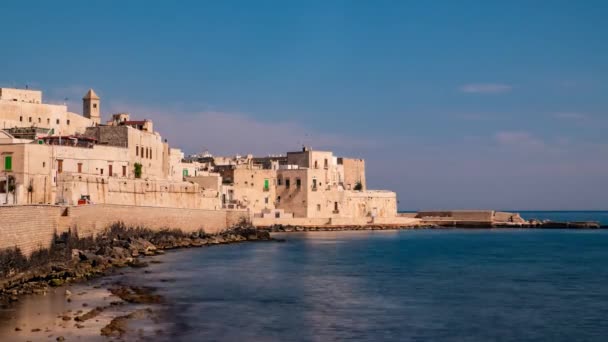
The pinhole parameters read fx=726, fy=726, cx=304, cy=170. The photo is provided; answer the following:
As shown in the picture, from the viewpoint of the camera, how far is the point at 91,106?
2143 inches

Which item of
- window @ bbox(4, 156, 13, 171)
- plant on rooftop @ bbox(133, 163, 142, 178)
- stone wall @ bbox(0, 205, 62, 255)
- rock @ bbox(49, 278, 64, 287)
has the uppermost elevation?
plant on rooftop @ bbox(133, 163, 142, 178)

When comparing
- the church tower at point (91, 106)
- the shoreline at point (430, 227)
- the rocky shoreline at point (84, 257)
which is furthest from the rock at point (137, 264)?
the shoreline at point (430, 227)

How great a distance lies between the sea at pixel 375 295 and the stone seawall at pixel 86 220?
10.4 feet

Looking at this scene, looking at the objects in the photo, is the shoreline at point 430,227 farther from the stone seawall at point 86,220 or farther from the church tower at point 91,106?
the church tower at point 91,106

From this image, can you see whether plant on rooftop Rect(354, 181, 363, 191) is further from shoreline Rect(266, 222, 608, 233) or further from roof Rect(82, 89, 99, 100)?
roof Rect(82, 89, 99, 100)

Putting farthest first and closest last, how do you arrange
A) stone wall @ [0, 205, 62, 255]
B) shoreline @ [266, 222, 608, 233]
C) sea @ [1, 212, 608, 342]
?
shoreline @ [266, 222, 608, 233]
stone wall @ [0, 205, 62, 255]
sea @ [1, 212, 608, 342]

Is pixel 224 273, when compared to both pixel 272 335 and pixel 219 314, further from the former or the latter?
pixel 272 335

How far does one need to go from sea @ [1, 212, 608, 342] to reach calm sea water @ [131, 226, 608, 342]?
4 centimetres

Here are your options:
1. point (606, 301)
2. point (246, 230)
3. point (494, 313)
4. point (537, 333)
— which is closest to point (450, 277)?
point (606, 301)

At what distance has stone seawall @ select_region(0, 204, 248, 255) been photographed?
74.6ft

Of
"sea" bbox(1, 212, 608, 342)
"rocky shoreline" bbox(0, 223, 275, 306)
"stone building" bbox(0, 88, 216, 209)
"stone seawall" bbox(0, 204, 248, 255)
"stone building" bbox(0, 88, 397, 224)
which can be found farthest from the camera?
"stone building" bbox(0, 88, 397, 224)

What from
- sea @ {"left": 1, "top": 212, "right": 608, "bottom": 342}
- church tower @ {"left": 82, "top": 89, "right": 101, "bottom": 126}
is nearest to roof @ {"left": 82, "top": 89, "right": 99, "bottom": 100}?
church tower @ {"left": 82, "top": 89, "right": 101, "bottom": 126}

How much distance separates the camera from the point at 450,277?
30.8m

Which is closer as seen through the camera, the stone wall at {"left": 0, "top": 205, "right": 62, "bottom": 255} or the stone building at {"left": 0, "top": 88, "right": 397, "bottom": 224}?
the stone wall at {"left": 0, "top": 205, "right": 62, "bottom": 255}
